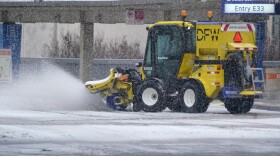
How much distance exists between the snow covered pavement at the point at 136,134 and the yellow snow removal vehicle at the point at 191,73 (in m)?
1.16

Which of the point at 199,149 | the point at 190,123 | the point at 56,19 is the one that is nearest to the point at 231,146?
the point at 199,149

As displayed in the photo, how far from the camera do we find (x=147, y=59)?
95.9 ft

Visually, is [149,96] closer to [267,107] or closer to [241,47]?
[241,47]

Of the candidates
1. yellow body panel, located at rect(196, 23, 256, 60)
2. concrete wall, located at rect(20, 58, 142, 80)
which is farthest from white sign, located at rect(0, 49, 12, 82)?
yellow body panel, located at rect(196, 23, 256, 60)

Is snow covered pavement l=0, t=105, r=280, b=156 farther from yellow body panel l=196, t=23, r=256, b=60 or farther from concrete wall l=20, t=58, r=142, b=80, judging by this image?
concrete wall l=20, t=58, r=142, b=80

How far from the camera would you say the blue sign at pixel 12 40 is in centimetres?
4519

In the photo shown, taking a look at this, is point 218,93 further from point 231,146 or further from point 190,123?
point 231,146

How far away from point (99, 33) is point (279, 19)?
19475mm

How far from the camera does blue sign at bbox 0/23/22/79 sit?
45188 mm

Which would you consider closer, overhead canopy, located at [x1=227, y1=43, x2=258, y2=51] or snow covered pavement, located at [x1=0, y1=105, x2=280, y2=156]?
snow covered pavement, located at [x1=0, y1=105, x2=280, y2=156]

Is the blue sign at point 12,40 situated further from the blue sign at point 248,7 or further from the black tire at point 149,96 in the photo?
the black tire at point 149,96

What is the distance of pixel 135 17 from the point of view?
39.7 metres

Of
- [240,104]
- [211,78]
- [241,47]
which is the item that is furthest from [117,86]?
[241,47]

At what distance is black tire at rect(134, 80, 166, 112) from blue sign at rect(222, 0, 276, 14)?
7107mm
